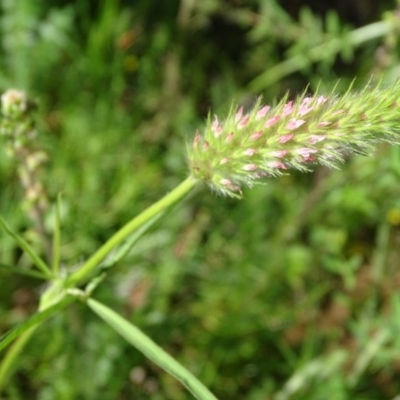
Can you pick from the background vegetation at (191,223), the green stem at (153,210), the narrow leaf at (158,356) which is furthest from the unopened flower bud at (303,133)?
the background vegetation at (191,223)

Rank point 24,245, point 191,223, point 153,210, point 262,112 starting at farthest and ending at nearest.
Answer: point 191,223
point 24,245
point 153,210
point 262,112

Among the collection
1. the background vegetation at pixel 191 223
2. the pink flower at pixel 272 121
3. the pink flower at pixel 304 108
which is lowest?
the background vegetation at pixel 191 223

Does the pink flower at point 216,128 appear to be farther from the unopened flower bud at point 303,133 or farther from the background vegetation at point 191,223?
the background vegetation at point 191,223

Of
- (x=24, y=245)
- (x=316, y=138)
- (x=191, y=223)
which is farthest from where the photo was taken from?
(x=191, y=223)

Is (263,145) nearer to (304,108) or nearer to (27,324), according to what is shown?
(304,108)

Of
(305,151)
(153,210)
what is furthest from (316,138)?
(153,210)
